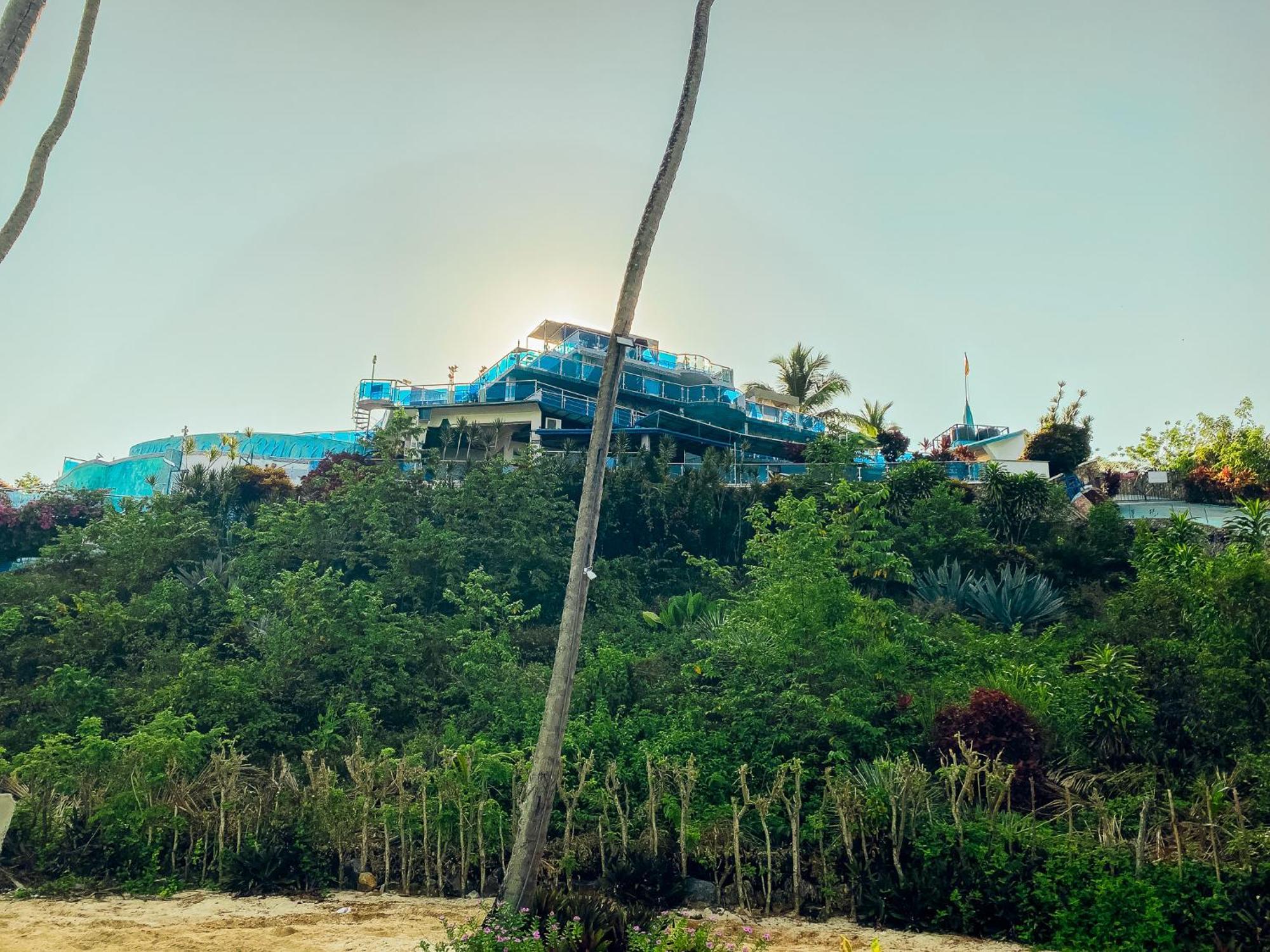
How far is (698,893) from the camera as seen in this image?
13.6 m

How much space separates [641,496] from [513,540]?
4524mm

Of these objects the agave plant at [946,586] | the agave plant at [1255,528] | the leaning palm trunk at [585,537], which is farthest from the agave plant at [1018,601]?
the leaning palm trunk at [585,537]

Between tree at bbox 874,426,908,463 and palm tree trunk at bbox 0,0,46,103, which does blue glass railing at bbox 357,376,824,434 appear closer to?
tree at bbox 874,426,908,463

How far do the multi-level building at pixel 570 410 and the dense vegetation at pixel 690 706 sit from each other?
8153 mm

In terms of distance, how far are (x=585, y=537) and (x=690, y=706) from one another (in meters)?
Answer: 6.57

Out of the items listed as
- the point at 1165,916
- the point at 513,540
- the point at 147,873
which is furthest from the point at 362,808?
the point at 513,540

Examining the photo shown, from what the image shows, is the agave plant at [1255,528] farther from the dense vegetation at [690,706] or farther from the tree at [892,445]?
the tree at [892,445]

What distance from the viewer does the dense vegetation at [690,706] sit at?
1310cm

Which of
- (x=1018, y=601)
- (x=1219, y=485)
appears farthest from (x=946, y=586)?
(x=1219, y=485)

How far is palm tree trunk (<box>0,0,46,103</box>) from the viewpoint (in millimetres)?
10023

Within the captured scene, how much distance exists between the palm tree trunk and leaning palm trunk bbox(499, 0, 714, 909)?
680cm

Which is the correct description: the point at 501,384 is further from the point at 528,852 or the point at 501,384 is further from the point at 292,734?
the point at 528,852

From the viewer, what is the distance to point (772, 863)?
13.7 meters

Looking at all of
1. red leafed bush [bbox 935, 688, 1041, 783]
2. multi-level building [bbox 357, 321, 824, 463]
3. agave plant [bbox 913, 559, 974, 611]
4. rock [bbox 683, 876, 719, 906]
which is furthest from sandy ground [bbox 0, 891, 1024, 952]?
multi-level building [bbox 357, 321, 824, 463]
